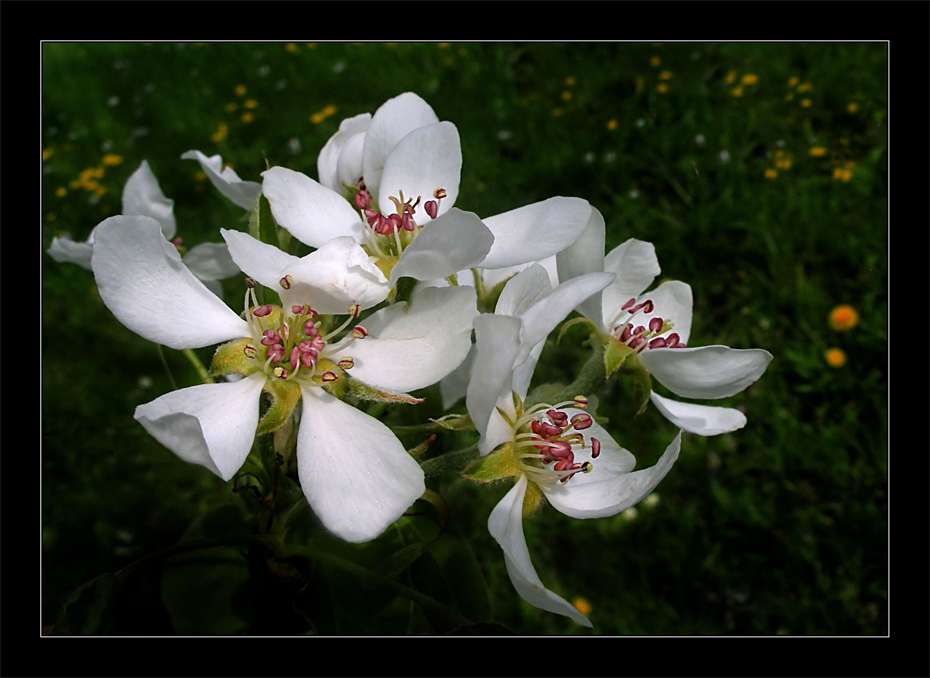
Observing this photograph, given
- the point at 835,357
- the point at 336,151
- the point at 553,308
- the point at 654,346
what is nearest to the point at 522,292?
the point at 553,308

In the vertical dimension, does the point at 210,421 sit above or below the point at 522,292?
below

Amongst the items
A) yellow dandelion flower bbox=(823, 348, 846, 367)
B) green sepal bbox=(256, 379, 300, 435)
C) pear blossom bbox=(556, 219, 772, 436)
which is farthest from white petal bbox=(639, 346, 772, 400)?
yellow dandelion flower bbox=(823, 348, 846, 367)

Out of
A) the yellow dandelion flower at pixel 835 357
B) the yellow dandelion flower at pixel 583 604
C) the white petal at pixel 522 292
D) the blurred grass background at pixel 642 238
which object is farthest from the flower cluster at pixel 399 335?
the yellow dandelion flower at pixel 835 357

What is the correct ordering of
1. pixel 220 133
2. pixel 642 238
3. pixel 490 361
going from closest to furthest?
pixel 490 361 < pixel 642 238 < pixel 220 133

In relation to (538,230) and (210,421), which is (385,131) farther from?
(210,421)

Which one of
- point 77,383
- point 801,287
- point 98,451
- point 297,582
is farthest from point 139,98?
point 297,582

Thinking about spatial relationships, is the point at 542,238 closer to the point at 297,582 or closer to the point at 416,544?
the point at 416,544

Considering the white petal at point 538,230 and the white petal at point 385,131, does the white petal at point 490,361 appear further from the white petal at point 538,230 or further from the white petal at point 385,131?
the white petal at point 385,131

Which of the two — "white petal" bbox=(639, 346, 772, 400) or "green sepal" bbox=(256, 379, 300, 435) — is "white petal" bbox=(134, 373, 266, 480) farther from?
"white petal" bbox=(639, 346, 772, 400)
